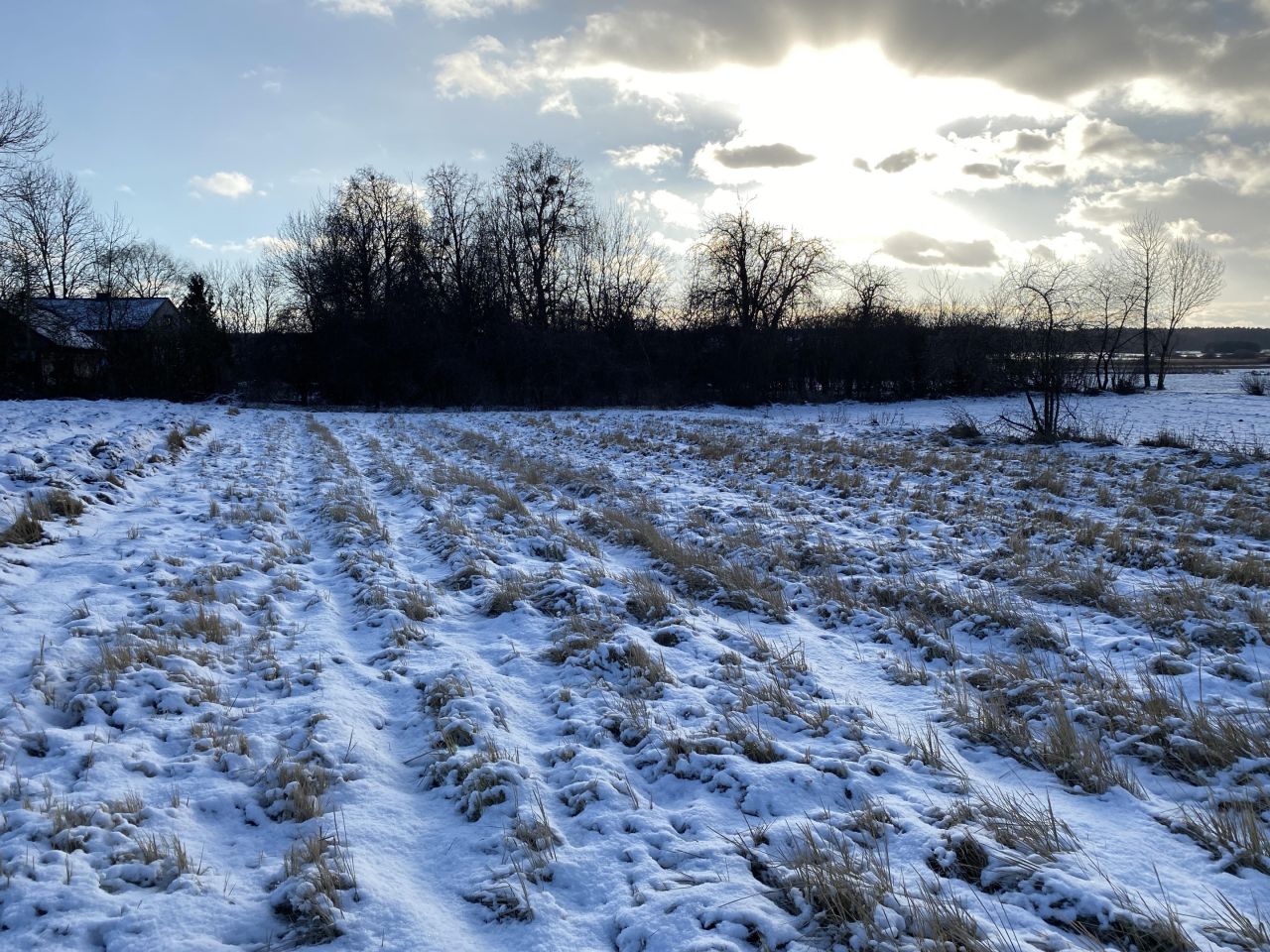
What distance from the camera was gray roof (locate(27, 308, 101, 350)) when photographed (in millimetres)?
34094

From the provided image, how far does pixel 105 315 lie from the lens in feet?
133

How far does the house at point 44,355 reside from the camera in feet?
110

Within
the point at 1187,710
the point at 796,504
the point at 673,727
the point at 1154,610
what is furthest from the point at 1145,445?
the point at 673,727

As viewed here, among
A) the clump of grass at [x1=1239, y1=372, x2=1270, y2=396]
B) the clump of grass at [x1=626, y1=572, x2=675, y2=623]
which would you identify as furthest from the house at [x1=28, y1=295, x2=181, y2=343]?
the clump of grass at [x1=1239, y1=372, x2=1270, y2=396]

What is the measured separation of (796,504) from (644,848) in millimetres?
7645

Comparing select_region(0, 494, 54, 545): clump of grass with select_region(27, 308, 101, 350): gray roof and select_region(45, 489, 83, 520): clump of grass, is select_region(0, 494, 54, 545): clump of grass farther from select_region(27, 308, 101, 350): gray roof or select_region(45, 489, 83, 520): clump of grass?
select_region(27, 308, 101, 350): gray roof

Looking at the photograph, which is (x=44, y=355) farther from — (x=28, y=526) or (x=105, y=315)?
(x=28, y=526)

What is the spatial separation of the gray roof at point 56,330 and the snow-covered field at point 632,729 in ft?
108

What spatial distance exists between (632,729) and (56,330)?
145ft

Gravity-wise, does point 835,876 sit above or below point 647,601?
below

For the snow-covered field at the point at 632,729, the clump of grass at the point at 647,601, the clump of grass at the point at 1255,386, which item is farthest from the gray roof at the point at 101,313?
the clump of grass at the point at 1255,386

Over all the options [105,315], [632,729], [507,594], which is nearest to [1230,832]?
[632,729]

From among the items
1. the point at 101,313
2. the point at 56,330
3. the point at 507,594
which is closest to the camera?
the point at 507,594

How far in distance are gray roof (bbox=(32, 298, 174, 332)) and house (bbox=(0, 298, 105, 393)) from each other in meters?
1.11
